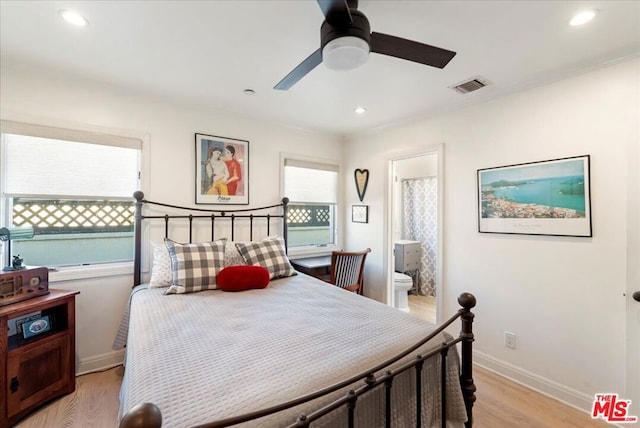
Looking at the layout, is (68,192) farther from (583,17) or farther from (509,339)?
(509,339)

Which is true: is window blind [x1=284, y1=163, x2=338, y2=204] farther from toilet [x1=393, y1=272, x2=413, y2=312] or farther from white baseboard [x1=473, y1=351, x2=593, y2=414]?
white baseboard [x1=473, y1=351, x2=593, y2=414]

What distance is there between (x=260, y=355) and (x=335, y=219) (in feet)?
9.78

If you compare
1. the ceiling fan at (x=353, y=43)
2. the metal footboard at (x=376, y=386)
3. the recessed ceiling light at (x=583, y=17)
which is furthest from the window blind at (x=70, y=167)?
the recessed ceiling light at (x=583, y=17)

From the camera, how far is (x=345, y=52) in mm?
1320

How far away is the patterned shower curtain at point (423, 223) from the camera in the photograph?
4637mm

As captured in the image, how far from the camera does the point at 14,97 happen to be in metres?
2.13

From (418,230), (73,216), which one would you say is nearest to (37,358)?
(73,216)

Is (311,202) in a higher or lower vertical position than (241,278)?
higher

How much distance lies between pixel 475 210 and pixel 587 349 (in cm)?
127

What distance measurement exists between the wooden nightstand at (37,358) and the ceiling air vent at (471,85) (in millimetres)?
3482

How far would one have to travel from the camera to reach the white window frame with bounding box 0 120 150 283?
6.98ft

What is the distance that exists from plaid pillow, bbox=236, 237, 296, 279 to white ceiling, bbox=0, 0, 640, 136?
144cm

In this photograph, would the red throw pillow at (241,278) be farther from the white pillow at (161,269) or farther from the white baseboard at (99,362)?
the white baseboard at (99,362)

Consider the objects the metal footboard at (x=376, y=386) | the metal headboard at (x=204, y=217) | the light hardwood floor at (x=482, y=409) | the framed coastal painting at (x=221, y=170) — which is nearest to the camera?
the metal footboard at (x=376, y=386)
